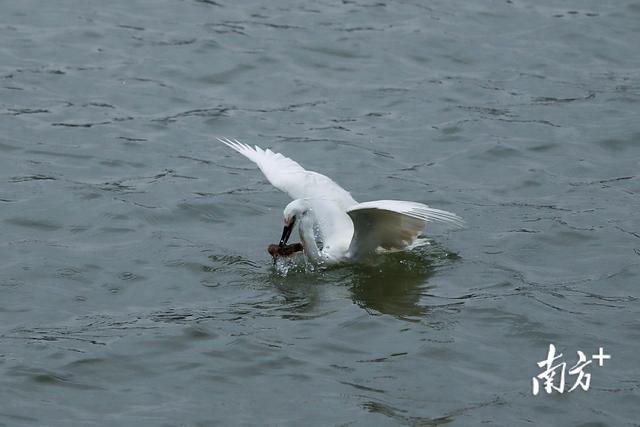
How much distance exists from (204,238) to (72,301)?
163 centimetres

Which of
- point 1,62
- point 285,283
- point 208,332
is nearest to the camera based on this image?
point 208,332

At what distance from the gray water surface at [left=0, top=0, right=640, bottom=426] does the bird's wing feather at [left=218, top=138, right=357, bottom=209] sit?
388 mm

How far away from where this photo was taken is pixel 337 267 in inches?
403

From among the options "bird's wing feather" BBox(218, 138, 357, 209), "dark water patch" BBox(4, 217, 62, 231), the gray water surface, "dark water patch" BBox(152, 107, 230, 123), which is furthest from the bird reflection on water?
"dark water patch" BBox(152, 107, 230, 123)

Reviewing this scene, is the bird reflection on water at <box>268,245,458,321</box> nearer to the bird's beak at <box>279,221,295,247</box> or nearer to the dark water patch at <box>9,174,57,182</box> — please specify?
the bird's beak at <box>279,221,295,247</box>

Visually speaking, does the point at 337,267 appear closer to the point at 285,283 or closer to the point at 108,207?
the point at 285,283

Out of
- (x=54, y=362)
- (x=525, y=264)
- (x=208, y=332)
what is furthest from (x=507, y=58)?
(x=54, y=362)

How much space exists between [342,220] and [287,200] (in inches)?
49.5

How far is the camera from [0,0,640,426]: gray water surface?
8023 mm

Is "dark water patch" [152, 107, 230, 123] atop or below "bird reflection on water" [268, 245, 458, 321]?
atop

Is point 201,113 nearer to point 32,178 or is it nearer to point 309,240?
point 32,178

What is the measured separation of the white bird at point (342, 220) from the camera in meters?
9.53

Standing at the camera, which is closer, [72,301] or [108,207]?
[72,301]

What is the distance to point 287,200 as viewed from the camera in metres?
11.6
